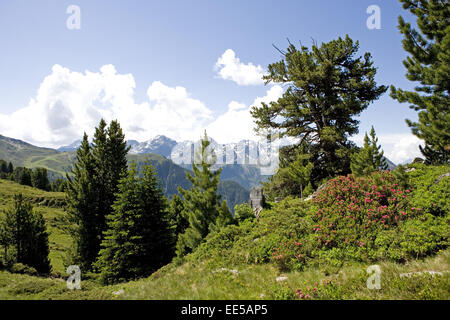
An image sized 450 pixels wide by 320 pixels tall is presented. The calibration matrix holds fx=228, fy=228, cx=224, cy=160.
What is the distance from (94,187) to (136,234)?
45.0 feet

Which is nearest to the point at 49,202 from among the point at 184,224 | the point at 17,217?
the point at 17,217

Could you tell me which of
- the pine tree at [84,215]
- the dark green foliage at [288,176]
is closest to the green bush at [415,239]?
the dark green foliage at [288,176]

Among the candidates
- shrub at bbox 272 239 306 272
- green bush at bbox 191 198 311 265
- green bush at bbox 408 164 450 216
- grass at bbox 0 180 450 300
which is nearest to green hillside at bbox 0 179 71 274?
green bush at bbox 191 198 311 265

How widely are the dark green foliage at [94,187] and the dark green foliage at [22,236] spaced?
23.3ft

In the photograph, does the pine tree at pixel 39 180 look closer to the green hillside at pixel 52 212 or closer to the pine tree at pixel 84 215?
the green hillside at pixel 52 212

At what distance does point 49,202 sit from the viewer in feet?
300

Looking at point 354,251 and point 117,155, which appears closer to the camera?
point 354,251

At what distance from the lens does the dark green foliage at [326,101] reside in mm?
26281

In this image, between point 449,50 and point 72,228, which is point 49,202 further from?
point 449,50

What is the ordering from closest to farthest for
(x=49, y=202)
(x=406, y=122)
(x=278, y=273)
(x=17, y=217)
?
1. (x=278, y=273)
2. (x=406, y=122)
3. (x=17, y=217)
4. (x=49, y=202)

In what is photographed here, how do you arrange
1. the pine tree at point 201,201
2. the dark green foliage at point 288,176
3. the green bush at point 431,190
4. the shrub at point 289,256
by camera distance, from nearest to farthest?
the shrub at point 289,256 → the green bush at point 431,190 → the pine tree at point 201,201 → the dark green foliage at point 288,176

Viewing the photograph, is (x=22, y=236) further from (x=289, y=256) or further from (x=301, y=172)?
(x=301, y=172)

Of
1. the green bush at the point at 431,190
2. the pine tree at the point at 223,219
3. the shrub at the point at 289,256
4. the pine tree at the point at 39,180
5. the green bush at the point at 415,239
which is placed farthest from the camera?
the pine tree at the point at 39,180
